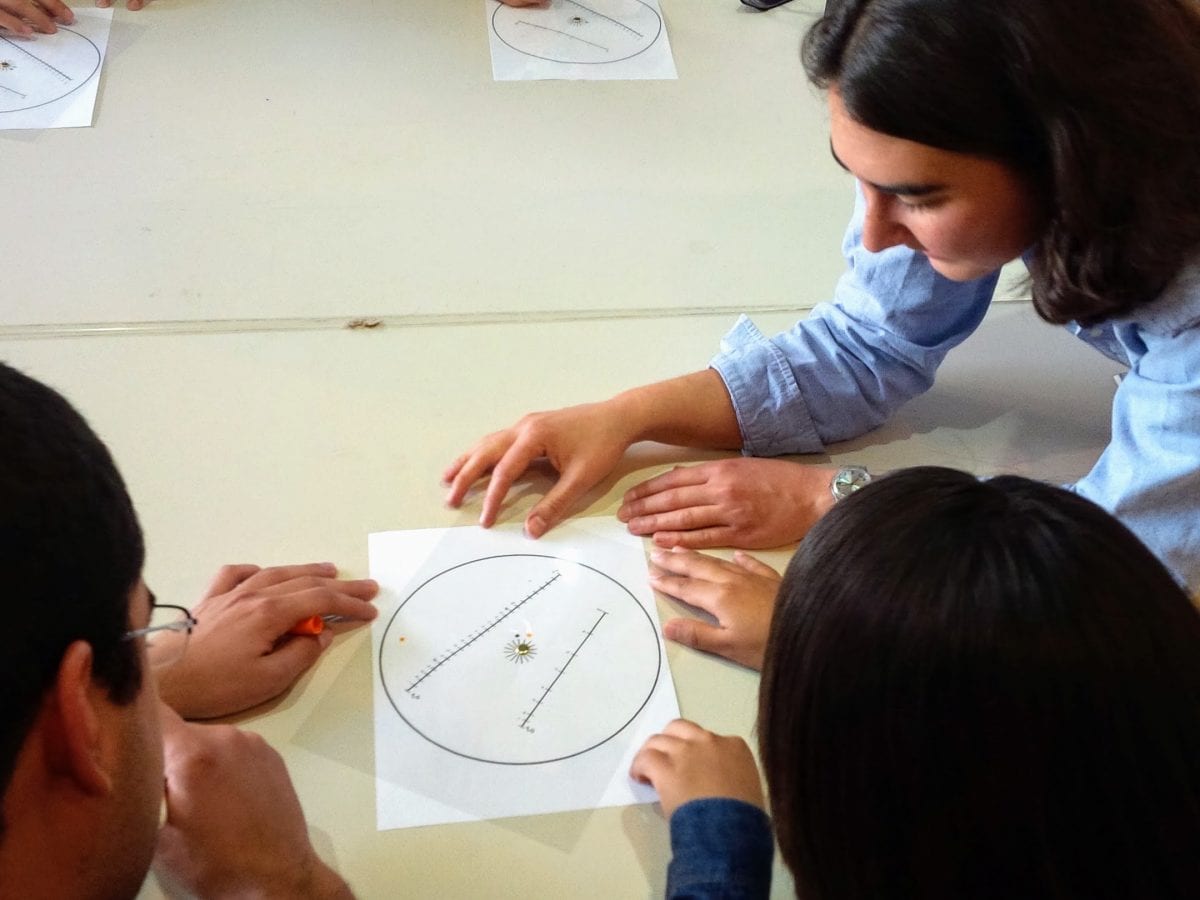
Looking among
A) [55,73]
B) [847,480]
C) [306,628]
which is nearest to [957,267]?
[847,480]

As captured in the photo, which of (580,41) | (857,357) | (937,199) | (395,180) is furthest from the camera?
(580,41)

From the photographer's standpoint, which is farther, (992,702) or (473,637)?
(473,637)

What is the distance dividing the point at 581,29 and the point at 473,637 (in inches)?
37.5

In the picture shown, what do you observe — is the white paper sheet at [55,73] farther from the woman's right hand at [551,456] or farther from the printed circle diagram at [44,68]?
the woman's right hand at [551,456]

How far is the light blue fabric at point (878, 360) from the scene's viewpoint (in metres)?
0.88

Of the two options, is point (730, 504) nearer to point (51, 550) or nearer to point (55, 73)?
point (51, 550)

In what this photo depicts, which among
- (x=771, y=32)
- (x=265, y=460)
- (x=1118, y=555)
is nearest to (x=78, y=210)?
(x=265, y=460)

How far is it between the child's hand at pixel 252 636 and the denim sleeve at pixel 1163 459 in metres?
0.59

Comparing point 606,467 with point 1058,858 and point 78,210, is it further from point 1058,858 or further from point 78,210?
point 78,210

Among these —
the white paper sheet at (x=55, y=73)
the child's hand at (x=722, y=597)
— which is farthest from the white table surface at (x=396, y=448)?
the white paper sheet at (x=55, y=73)

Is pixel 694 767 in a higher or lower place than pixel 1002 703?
lower

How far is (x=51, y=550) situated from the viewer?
501 mm

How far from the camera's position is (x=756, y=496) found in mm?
948

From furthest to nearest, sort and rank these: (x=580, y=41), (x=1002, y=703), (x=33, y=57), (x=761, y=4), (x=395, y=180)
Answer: (x=761, y=4)
(x=580, y=41)
(x=33, y=57)
(x=395, y=180)
(x=1002, y=703)
